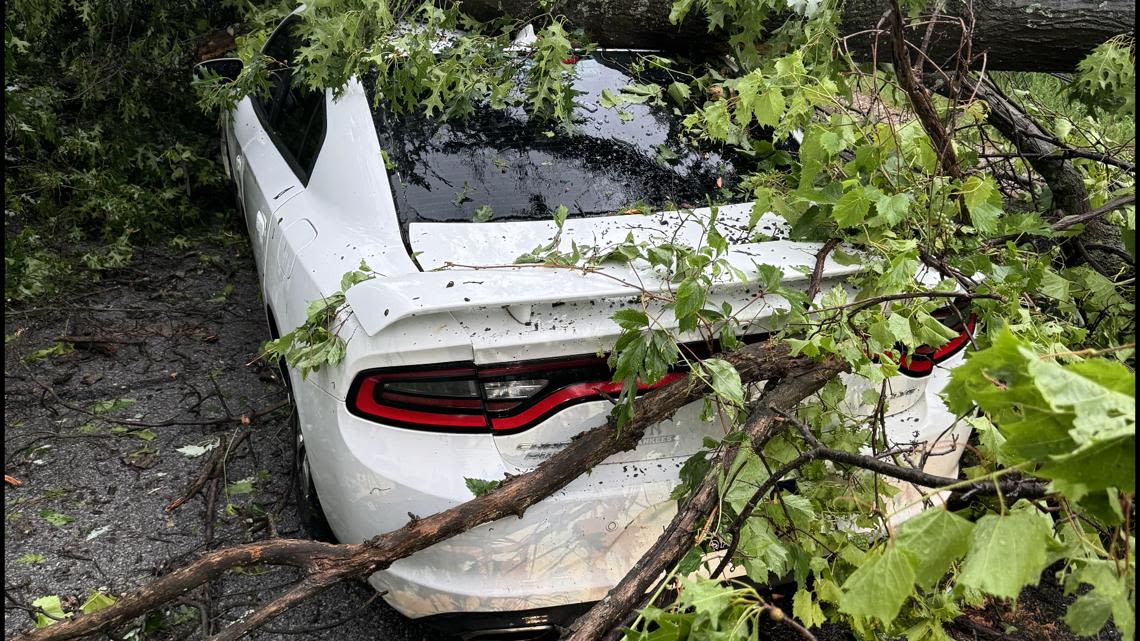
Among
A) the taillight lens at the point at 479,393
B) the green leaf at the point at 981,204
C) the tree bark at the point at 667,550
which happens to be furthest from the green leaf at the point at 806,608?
the green leaf at the point at 981,204

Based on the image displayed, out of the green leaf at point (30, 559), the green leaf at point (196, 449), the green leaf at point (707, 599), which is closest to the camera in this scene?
the green leaf at point (707, 599)

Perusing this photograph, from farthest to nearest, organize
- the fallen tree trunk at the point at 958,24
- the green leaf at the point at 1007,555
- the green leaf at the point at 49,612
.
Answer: the fallen tree trunk at the point at 958,24
the green leaf at the point at 49,612
the green leaf at the point at 1007,555

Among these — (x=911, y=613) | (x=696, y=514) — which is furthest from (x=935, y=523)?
(x=911, y=613)

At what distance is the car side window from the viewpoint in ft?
10.3

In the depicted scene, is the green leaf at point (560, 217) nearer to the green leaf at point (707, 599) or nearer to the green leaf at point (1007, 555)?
the green leaf at point (707, 599)

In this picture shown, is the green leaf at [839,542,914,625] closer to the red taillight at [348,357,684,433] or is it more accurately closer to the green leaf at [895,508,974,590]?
the green leaf at [895,508,974,590]

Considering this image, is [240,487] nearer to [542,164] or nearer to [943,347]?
[542,164]

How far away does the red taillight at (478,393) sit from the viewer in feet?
6.70

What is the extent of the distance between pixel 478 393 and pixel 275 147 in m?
2.11

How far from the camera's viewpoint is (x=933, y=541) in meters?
1.15

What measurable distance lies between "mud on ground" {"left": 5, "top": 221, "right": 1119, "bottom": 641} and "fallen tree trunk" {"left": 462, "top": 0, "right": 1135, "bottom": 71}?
187 centimetres

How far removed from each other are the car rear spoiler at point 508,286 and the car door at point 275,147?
984mm

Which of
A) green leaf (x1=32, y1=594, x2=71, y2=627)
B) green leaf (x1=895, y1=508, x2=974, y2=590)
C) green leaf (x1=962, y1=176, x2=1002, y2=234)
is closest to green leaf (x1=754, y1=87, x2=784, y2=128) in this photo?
green leaf (x1=962, y1=176, x2=1002, y2=234)

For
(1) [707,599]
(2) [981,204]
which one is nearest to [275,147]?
(2) [981,204]
